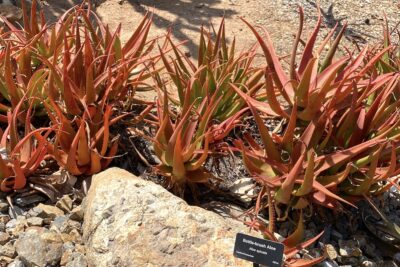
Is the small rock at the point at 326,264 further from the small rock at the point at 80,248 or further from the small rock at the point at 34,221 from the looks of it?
the small rock at the point at 34,221

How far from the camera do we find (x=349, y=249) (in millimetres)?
2674

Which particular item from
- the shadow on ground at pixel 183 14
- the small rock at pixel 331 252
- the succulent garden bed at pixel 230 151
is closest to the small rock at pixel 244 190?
the succulent garden bed at pixel 230 151

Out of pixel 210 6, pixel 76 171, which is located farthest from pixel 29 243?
pixel 210 6

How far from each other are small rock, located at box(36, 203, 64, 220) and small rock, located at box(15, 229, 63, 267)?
0.20 meters

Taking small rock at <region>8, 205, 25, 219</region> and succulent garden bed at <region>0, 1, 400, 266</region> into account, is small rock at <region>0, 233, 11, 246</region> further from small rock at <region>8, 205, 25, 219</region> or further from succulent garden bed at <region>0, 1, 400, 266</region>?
small rock at <region>8, 205, 25, 219</region>

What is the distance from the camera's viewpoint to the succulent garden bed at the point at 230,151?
8.36ft

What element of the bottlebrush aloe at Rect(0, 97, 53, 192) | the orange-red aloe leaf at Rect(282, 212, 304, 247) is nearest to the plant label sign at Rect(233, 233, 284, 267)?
the orange-red aloe leaf at Rect(282, 212, 304, 247)

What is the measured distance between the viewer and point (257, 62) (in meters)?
4.32

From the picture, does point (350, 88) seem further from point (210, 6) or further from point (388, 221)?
point (210, 6)

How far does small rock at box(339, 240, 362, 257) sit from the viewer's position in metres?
2.66

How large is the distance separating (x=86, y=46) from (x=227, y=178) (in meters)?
0.92

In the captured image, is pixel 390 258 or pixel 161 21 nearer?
pixel 390 258

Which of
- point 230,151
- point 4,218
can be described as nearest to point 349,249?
point 230,151

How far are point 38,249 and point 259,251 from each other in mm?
857
